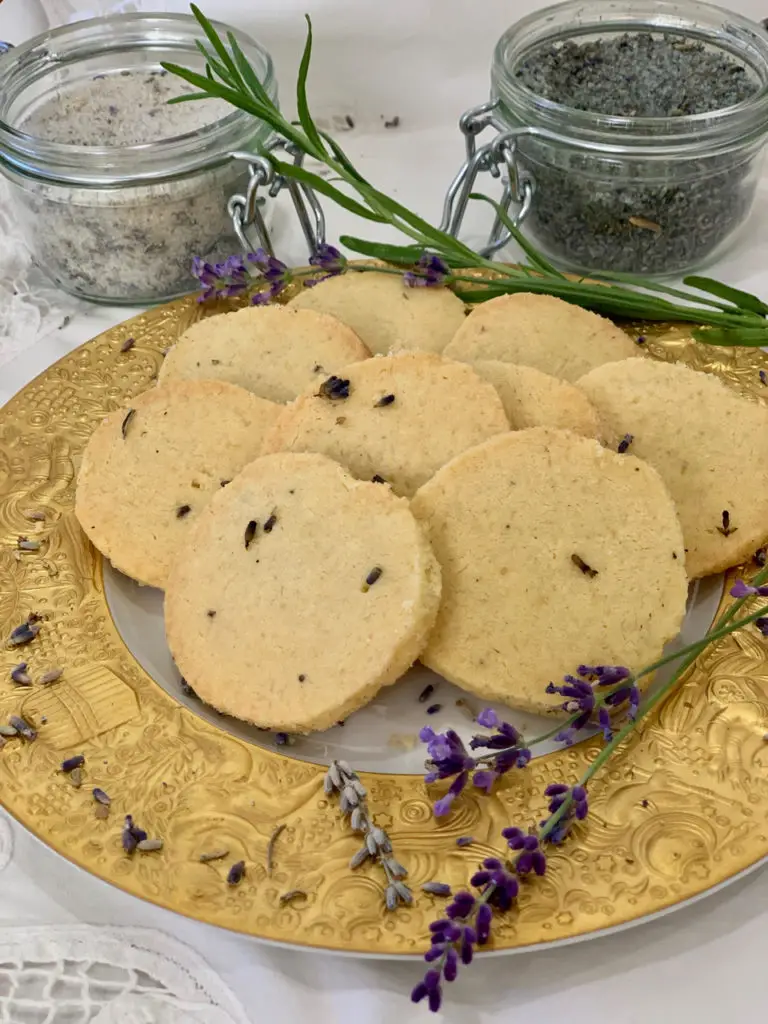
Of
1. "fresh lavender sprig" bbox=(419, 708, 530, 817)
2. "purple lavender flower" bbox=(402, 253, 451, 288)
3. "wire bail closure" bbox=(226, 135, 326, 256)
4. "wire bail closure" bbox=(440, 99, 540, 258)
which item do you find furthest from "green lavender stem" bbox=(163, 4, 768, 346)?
"fresh lavender sprig" bbox=(419, 708, 530, 817)

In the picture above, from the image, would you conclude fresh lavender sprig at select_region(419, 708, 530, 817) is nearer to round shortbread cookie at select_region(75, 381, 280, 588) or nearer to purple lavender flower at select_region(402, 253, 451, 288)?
round shortbread cookie at select_region(75, 381, 280, 588)

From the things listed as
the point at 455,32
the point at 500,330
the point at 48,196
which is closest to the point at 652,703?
the point at 500,330

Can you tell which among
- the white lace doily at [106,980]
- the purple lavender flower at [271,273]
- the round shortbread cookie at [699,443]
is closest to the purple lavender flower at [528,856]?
the white lace doily at [106,980]

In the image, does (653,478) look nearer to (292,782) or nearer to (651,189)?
(292,782)

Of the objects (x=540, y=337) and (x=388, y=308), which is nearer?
(x=540, y=337)

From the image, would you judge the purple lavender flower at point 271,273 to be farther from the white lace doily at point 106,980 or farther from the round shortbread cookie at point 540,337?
the white lace doily at point 106,980

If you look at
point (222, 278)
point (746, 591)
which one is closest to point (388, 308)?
point (222, 278)

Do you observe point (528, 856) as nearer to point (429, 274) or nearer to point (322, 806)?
point (322, 806)
